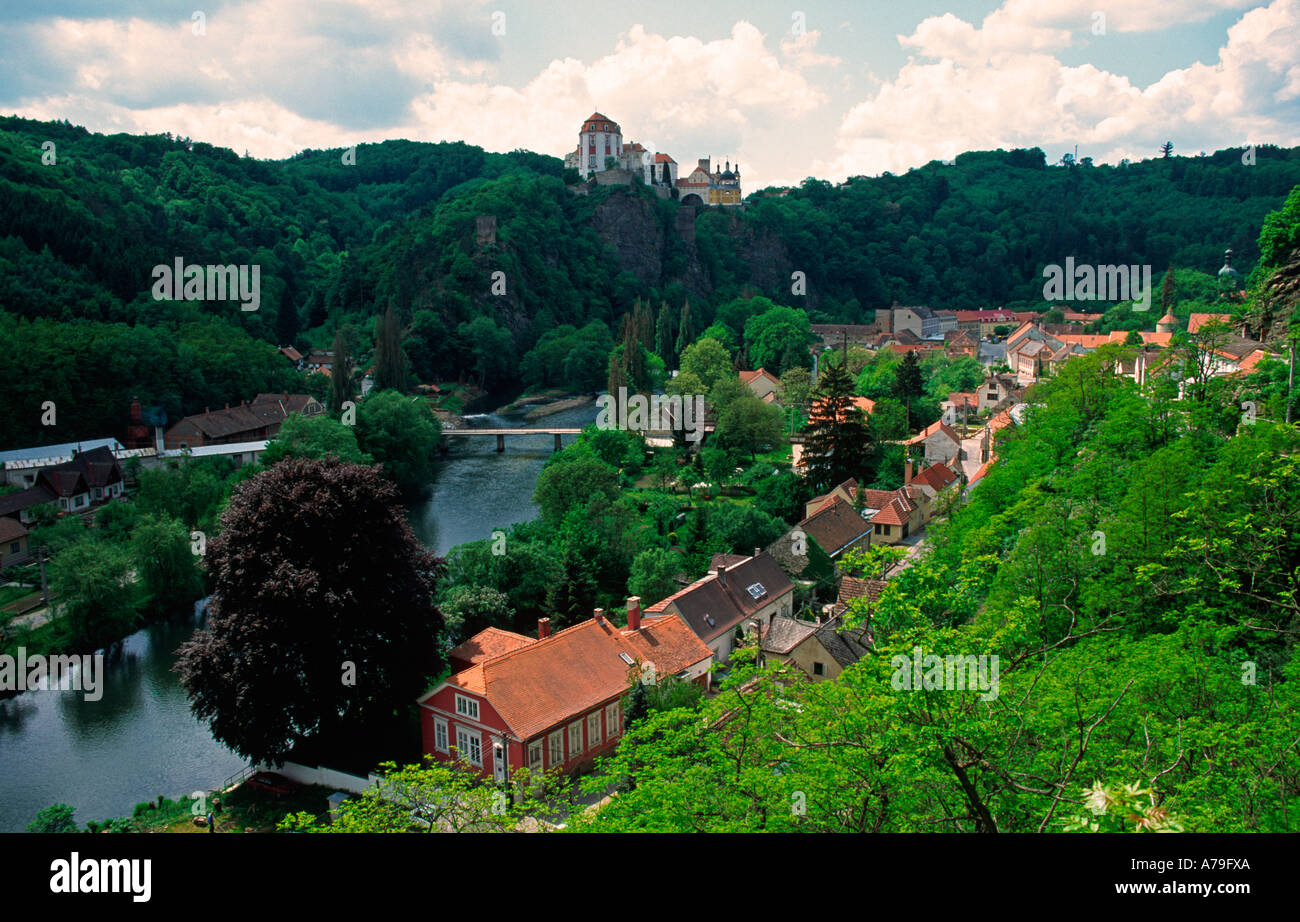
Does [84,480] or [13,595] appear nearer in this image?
[13,595]

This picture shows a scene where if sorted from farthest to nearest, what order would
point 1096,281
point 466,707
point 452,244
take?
point 1096,281 → point 452,244 → point 466,707

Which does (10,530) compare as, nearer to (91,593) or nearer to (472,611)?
(91,593)

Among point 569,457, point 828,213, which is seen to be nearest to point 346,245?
point 828,213

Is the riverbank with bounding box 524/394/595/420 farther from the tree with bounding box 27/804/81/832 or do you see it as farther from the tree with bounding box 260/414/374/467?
the tree with bounding box 27/804/81/832

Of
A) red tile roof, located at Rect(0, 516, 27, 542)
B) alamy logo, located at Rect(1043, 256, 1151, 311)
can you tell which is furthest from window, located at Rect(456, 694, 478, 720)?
alamy logo, located at Rect(1043, 256, 1151, 311)

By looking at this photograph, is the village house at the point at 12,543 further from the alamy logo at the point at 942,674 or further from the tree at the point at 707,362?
the tree at the point at 707,362

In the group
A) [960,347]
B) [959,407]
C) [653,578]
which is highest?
[960,347]

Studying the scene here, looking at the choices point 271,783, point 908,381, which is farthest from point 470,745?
point 908,381
